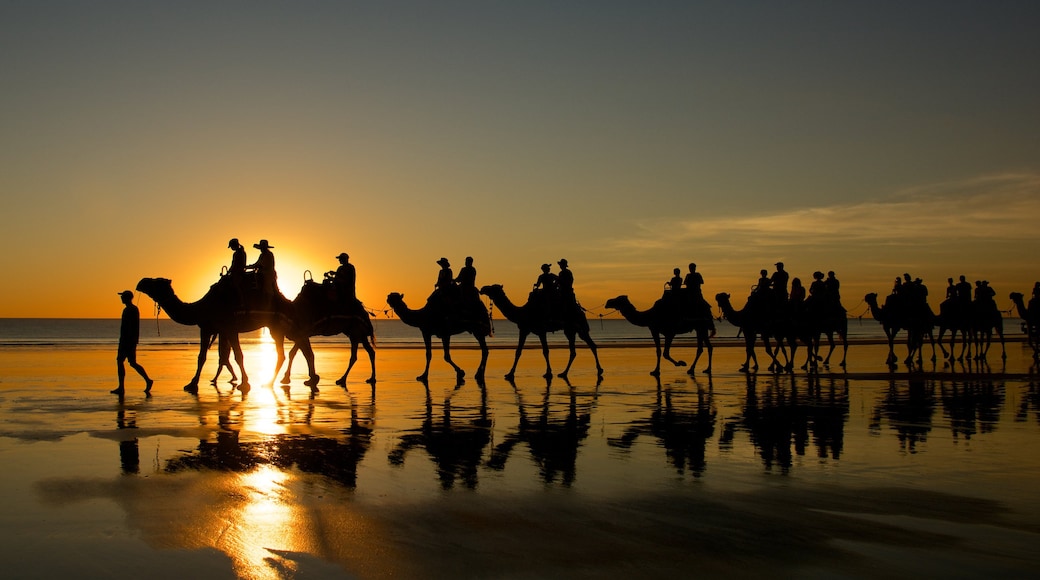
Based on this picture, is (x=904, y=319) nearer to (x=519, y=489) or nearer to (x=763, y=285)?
(x=763, y=285)

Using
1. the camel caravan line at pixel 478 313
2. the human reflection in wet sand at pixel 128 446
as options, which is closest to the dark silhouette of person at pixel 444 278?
the camel caravan line at pixel 478 313

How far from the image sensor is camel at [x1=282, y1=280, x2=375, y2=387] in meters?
21.8

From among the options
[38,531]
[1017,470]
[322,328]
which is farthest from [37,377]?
[1017,470]

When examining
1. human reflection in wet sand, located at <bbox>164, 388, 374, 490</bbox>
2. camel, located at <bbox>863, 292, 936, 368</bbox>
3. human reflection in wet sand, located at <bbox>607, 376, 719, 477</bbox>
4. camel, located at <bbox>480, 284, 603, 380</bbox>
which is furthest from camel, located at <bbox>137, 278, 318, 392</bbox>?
camel, located at <bbox>863, 292, 936, 368</bbox>

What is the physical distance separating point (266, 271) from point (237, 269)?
2.18 feet

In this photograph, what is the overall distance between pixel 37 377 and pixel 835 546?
24222 mm

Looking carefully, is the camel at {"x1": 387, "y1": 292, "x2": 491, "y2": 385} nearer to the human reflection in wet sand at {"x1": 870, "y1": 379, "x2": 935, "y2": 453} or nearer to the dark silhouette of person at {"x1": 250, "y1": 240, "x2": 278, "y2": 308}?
the dark silhouette of person at {"x1": 250, "y1": 240, "x2": 278, "y2": 308}

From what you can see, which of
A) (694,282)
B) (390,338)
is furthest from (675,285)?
(390,338)

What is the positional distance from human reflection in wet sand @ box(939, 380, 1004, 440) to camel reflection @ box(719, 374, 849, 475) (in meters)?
1.59

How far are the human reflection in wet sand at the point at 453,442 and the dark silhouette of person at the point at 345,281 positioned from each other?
285 inches

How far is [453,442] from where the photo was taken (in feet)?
38.1

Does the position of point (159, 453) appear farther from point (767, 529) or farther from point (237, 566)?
point (767, 529)

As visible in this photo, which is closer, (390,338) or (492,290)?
(492,290)

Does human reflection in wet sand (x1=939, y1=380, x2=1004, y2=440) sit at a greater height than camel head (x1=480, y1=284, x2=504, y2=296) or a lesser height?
lesser
